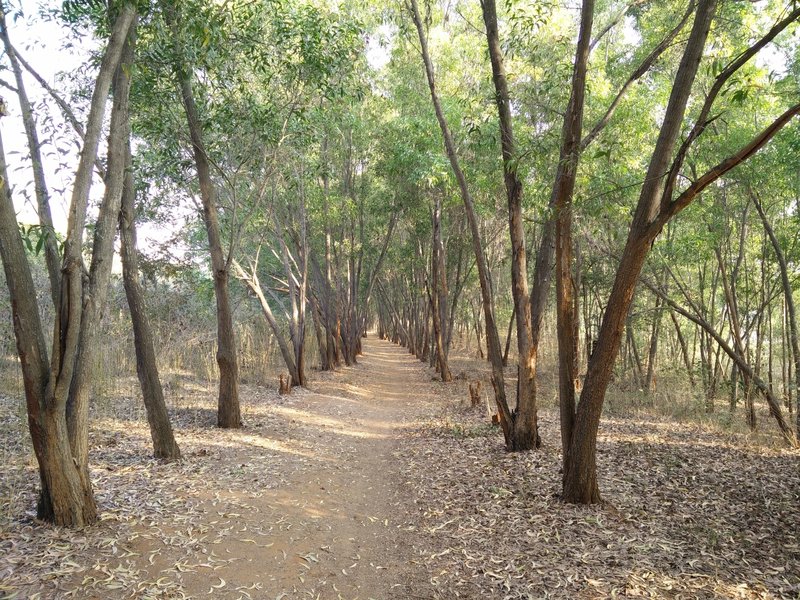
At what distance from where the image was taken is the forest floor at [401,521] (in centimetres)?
379

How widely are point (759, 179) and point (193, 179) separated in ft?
32.6

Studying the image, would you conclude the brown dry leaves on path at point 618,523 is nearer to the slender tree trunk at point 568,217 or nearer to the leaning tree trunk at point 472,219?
the leaning tree trunk at point 472,219

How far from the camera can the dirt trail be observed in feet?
13.2

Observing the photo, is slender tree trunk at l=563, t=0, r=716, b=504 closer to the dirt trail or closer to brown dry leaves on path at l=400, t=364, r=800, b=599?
brown dry leaves on path at l=400, t=364, r=800, b=599

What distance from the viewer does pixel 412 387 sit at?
16.0m

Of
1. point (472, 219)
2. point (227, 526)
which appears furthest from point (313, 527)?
point (472, 219)

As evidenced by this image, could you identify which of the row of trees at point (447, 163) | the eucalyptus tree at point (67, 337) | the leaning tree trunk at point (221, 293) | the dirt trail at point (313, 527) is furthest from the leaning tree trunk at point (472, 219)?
the eucalyptus tree at point (67, 337)

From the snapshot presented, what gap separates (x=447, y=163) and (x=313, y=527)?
27.9 feet

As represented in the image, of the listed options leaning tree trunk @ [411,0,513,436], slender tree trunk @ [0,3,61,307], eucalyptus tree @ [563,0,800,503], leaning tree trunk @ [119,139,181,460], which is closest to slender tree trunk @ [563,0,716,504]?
eucalyptus tree @ [563,0,800,503]

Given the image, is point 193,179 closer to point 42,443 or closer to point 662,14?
point 42,443

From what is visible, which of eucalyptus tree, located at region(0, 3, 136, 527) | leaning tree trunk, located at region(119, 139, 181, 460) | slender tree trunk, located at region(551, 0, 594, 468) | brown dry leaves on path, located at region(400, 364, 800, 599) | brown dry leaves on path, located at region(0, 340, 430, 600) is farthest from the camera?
leaning tree trunk, located at region(119, 139, 181, 460)

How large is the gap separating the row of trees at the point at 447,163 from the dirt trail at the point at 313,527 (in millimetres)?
1167

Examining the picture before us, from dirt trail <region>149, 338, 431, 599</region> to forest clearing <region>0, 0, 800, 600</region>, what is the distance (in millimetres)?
36

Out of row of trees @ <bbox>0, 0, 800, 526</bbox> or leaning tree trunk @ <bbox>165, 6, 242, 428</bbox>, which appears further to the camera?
leaning tree trunk @ <bbox>165, 6, 242, 428</bbox>
